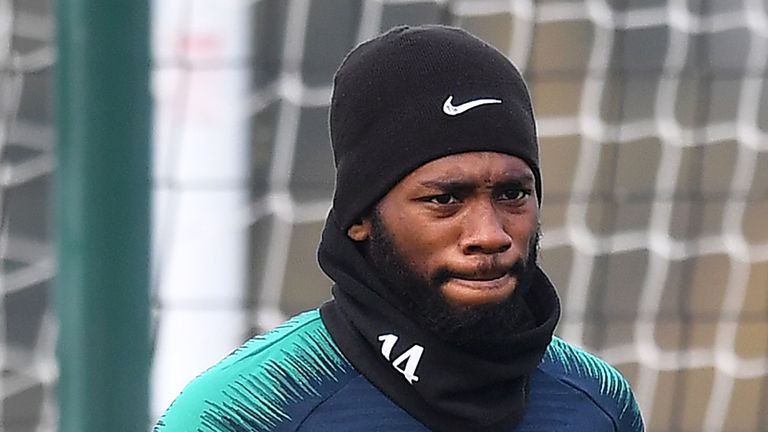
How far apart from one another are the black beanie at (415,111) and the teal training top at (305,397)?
0.07 m

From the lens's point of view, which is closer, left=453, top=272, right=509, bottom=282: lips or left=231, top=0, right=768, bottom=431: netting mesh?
left=453, top=272, right=509, bottom=282: lips

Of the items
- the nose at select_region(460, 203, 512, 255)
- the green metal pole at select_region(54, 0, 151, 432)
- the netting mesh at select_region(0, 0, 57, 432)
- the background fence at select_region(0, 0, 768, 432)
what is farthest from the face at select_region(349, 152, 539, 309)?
the netting mesh at select_region(0, 0, 57, 432)

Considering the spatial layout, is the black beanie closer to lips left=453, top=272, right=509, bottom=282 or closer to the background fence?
lips left=453, top=272, right=509, bottom=282

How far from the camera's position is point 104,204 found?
1165mm

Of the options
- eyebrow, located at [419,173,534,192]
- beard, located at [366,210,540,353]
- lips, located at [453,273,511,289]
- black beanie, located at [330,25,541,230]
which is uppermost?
black beanie, located at [330,25,541,230]

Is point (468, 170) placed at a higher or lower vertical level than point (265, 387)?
higher

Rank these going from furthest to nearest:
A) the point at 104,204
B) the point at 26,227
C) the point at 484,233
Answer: the point at 26,227 → the point at 104,204 → the point at 484,233

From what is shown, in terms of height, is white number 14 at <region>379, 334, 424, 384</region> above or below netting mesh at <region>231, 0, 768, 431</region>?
above

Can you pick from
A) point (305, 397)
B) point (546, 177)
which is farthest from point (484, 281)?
point (546, 177)

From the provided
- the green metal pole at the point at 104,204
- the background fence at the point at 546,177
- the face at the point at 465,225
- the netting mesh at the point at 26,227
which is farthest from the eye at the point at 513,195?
the netting mesh at the point at 26,227

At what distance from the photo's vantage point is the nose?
659mm

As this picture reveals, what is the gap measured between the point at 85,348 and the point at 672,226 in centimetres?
104

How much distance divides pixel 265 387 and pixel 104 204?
1.72 ft

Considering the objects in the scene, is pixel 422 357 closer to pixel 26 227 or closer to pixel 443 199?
pixel 443 199
